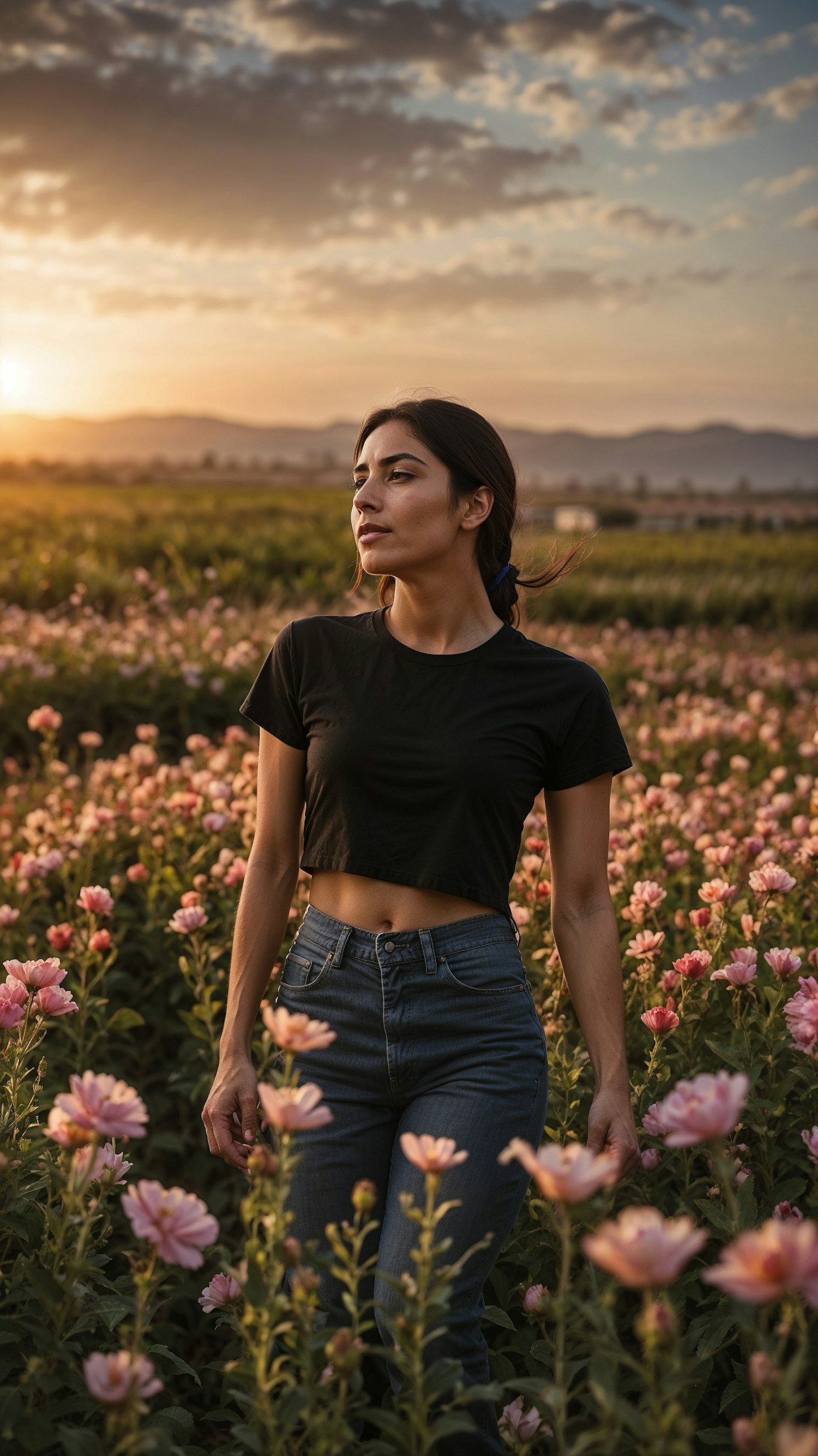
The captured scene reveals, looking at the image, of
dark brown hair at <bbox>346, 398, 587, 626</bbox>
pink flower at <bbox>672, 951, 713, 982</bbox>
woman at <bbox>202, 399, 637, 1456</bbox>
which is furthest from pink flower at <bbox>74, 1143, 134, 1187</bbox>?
dark brown hair at <bbox>346, 398, 587, 626</bbox>

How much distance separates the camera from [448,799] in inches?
101

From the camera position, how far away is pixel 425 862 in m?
2.52

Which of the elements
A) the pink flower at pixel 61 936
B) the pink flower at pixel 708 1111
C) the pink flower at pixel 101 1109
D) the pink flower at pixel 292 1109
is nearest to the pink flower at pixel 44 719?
the pink flower at pixel 61 936

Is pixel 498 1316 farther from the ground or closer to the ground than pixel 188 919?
closer to the ground

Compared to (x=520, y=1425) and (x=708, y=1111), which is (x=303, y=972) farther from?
(x=708, y=1111)

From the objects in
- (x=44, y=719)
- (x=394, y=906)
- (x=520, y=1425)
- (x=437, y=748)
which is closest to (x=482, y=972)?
(x=394, y=906)

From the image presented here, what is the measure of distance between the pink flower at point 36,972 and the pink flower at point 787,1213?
157 centimetres

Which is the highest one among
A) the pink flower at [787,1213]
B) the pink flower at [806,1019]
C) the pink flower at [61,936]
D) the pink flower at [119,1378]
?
the pink flower at [806,1019]

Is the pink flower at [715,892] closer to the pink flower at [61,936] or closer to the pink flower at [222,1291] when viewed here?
the pink flower at [222,1291]

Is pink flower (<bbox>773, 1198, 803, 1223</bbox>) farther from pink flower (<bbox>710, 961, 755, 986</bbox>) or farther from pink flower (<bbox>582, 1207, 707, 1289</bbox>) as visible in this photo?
pink flower (<bbox>582, 1207, 707, 1289</bbox>)

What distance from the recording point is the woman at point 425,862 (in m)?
2.37

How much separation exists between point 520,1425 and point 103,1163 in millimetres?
873

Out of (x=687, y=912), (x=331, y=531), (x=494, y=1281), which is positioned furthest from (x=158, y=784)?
(x=331, y=531)

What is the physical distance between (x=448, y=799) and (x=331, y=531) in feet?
58.7
